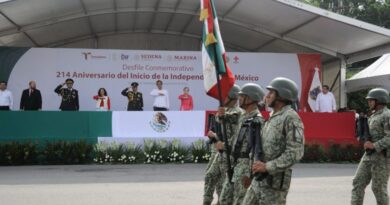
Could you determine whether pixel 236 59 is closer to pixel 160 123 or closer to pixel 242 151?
pixel 160 123

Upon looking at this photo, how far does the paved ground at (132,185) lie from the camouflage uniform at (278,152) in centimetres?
408

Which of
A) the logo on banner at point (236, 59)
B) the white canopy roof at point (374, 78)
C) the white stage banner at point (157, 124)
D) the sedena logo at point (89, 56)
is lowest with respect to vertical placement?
the white stage banner at point (157, 124)

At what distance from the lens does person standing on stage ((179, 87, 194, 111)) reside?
69.1 ft

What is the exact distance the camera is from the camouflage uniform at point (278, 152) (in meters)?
4.86

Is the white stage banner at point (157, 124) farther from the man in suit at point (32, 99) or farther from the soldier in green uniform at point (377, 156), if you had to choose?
the soldier in green uniform at point (377, 156)

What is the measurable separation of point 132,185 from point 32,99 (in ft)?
33.0

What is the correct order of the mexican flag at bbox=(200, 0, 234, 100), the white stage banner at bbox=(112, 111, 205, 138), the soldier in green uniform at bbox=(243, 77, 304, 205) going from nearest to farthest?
1. the soldier in green uniform at bbox=(243, 77, 304, 205)
2. the mexican flag at bbox=(200, 0, 234, 100)
3. the white stage banner at bbox=(112, 111, 205, 138)

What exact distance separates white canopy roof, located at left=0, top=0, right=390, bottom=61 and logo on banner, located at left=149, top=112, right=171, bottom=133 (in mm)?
5949

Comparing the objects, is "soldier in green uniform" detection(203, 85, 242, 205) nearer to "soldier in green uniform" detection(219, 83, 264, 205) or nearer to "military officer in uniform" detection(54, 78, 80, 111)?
"soldier in green uniform" detection(219, 83, 264, 205)

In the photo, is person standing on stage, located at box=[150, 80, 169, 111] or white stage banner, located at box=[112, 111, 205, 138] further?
person standing on stage, located at box=[150, 80, 169, 111]

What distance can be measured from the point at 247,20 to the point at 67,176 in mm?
12454

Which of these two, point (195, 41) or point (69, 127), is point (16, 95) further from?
point (195, 41)

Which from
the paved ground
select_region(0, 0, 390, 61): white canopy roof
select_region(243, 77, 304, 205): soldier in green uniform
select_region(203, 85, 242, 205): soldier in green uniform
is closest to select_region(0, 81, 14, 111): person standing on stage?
select_region(0, 0, 390, 61): white canopy roof

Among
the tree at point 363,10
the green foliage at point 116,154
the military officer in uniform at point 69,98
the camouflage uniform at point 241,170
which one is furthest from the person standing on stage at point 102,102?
the tree at point 363,10
